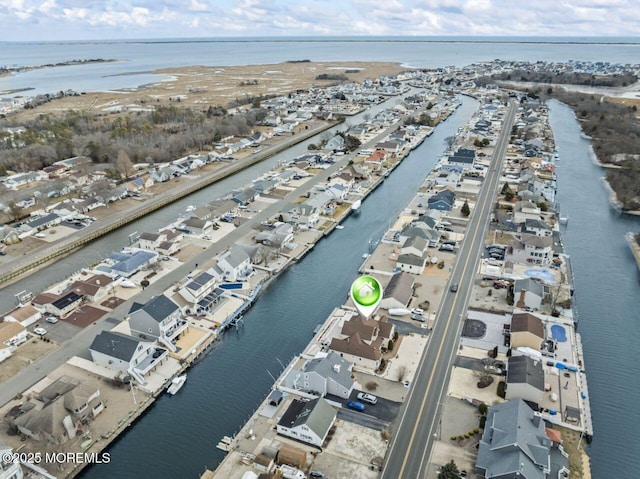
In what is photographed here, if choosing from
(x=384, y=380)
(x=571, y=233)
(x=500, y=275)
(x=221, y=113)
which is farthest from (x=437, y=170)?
(x=221, y=113)

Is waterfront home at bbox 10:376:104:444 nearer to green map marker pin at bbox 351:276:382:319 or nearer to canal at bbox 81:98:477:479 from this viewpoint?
canal at bbox 81:98:477:479

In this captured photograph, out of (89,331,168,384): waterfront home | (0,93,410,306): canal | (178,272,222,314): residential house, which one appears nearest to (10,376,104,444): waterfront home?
(89,331,168,384): waterfront home

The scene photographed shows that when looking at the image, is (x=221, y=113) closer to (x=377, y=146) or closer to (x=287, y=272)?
(x=377, y=146)

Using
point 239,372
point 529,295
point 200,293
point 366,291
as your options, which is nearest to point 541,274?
point 529,295

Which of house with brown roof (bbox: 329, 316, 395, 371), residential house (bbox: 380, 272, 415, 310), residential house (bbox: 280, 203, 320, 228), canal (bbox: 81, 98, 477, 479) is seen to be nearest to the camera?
canal (bbox: 81, 98, 477, 479)

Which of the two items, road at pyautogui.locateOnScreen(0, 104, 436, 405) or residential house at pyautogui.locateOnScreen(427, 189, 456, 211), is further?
residential house at pyautogui.locateOnScreen(427, 189, 456, 211)

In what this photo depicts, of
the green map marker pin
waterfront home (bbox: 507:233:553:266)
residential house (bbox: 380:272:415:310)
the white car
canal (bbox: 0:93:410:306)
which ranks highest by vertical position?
the green map marker pin
